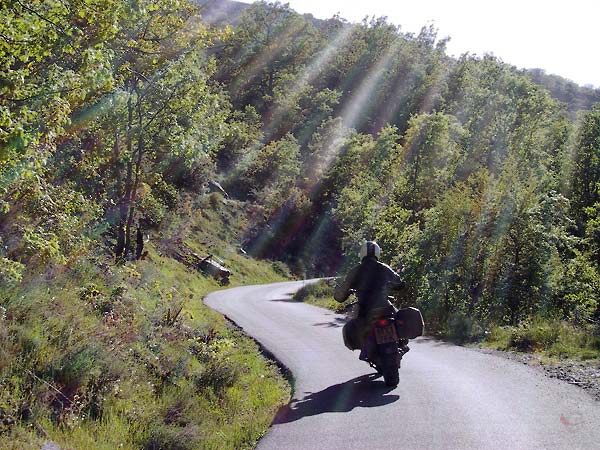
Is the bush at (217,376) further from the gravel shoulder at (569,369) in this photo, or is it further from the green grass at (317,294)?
the green grass at (317,294)

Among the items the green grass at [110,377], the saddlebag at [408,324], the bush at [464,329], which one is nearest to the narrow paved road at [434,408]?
the green grass at [110,377]

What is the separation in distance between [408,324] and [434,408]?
A: 61.4 inches

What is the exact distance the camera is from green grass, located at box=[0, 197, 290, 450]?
18.7 feet

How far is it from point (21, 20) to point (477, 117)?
4910 centimetres

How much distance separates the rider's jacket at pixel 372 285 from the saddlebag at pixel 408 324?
0.18 metres

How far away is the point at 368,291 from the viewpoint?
855 centimetres

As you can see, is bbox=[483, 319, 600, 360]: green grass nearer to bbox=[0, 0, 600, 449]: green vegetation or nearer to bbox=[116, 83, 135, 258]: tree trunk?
bbox=[0, 0, 600, 449]: green vegetation

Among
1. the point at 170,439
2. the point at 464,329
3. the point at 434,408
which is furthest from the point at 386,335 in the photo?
the point at 464,329

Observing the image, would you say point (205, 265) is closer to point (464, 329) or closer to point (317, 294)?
point (317, 294)

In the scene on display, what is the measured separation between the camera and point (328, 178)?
2837 inches

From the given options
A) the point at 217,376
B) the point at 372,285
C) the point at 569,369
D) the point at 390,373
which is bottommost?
the point at 217,376

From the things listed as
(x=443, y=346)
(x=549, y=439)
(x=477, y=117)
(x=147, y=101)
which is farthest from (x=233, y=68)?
(x=549, y=439)

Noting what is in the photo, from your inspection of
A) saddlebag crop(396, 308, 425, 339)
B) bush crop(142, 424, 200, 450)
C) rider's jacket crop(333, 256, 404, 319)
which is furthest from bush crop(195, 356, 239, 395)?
saddlebag crop(396, 308, 425, 339)

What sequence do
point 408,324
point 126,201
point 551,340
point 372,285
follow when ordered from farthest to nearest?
1. point 126,201
2. point 551,340
3. point 372,285
4. point 408,324
